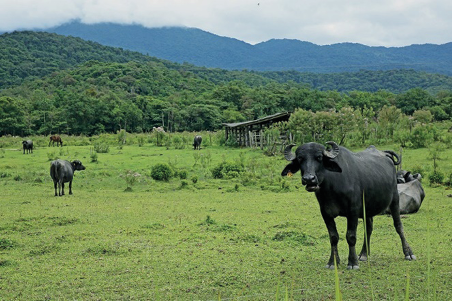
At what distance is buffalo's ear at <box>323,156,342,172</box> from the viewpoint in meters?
6.62

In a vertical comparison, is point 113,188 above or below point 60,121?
below

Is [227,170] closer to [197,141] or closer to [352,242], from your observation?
[352,242]

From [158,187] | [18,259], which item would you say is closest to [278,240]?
[18,259]

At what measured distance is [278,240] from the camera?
9141 millimetres

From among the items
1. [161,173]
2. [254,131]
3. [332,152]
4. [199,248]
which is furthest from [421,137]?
[332,152]

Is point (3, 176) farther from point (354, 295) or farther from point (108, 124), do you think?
point (108, 124)

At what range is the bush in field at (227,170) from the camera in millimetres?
21455

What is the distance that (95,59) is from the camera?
147750 millimetres

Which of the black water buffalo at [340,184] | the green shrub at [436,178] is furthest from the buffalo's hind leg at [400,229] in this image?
the green shrub at [436,178]

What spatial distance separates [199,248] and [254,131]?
30.7m

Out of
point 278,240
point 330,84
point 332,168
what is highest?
point 330,84

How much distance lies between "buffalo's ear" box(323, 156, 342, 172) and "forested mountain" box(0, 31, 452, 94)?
4411 inches

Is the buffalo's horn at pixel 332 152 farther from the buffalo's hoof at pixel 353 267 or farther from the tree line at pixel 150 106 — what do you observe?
the tree line at pixel 150 106

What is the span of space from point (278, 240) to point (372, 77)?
551 feet
